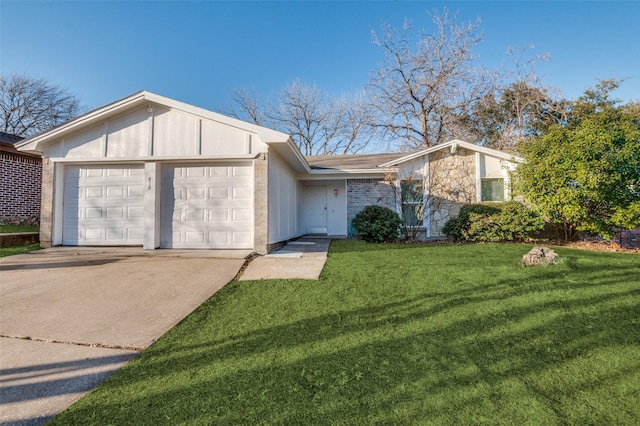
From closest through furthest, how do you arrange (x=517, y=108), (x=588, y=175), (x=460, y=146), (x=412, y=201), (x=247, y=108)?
(x=588, y=175)
(x=460, y=146)
(x=412, y=201)
(x=517, y=108)
(x=247, y=108)

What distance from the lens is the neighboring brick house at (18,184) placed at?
10.0 meters

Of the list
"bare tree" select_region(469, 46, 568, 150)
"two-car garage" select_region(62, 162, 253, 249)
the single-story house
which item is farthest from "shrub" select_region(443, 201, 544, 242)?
"bare tree" select_region(469, 46, 568, 150)

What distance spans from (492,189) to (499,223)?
2.43 metres

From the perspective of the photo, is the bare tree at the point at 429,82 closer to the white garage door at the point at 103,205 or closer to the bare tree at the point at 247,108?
the bare tree at the point at 247,108

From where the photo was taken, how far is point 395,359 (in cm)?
247

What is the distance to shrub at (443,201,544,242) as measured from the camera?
8336mm

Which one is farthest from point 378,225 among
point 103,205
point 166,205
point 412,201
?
point 103,205

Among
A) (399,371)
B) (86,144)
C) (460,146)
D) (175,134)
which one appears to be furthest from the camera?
(460,146)

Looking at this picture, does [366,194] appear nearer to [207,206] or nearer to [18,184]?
[207,206]

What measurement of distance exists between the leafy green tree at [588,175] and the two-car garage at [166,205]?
7753mm

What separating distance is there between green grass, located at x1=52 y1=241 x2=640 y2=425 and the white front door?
7483mm

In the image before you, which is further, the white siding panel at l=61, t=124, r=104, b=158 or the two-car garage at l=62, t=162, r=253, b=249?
the white siding panel at l=61, t=124, r=104, b=158

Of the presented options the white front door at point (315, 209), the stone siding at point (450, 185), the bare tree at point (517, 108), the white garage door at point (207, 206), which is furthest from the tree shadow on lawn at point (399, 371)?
the bare tree at point (517, 108)

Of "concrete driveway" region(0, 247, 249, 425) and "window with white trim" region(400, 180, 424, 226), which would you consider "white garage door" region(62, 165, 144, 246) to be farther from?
"window with white trim" region(400, 180, 424, 226)
